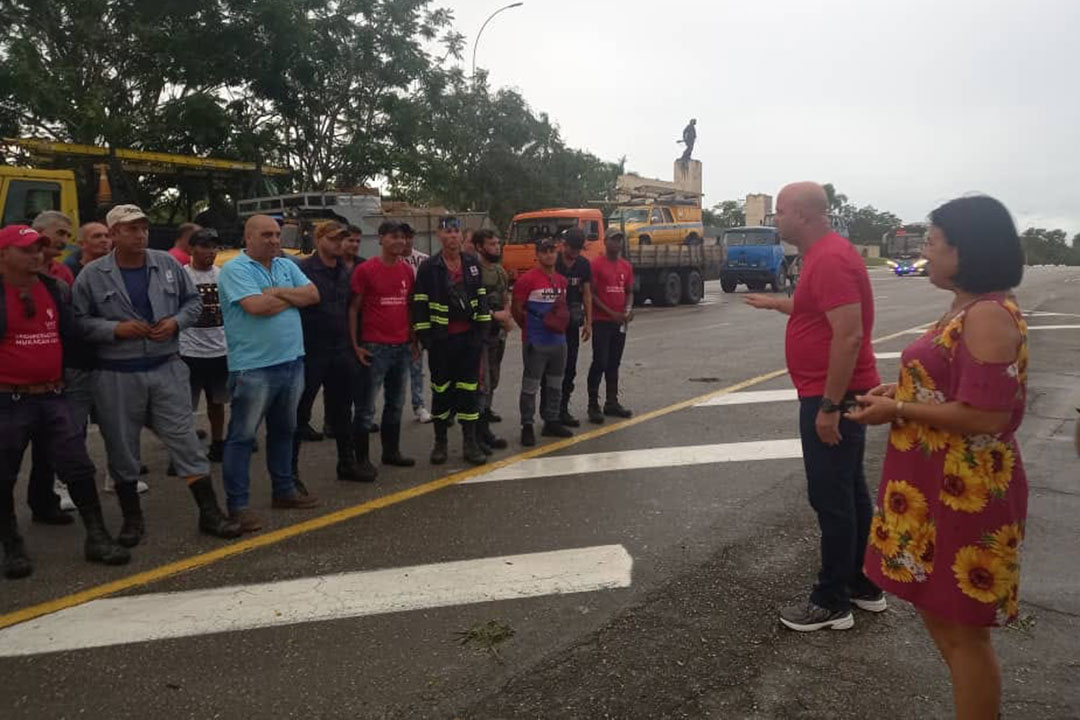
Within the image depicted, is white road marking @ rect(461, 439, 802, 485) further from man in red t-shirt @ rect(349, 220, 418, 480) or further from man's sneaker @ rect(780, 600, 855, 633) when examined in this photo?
man's sneaker @ rect(780, 600, 855, 633)

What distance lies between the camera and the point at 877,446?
6.61m

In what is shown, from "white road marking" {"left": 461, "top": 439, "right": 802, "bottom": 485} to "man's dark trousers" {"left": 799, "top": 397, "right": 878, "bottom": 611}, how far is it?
2.59 metres

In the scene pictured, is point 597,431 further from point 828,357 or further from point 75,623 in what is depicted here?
point 75,623

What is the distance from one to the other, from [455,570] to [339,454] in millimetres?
2030

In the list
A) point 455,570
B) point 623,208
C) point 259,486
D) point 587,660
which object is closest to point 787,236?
point 587,660

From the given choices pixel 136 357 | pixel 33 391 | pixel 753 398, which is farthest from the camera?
pixel 753 398

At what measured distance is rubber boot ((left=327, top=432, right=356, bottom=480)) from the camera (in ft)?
19.2

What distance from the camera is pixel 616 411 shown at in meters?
7.86

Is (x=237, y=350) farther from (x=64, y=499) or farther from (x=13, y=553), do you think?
(x=64, y=499)

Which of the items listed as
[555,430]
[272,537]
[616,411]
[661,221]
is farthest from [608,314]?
[661,221]

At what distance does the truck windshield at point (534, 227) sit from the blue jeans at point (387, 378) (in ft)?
47.9

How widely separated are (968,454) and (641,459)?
399 cm

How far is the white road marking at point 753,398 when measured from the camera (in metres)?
8.55

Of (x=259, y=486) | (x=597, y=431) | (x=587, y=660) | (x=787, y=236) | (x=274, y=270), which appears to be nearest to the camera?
(x=587, y=660)
